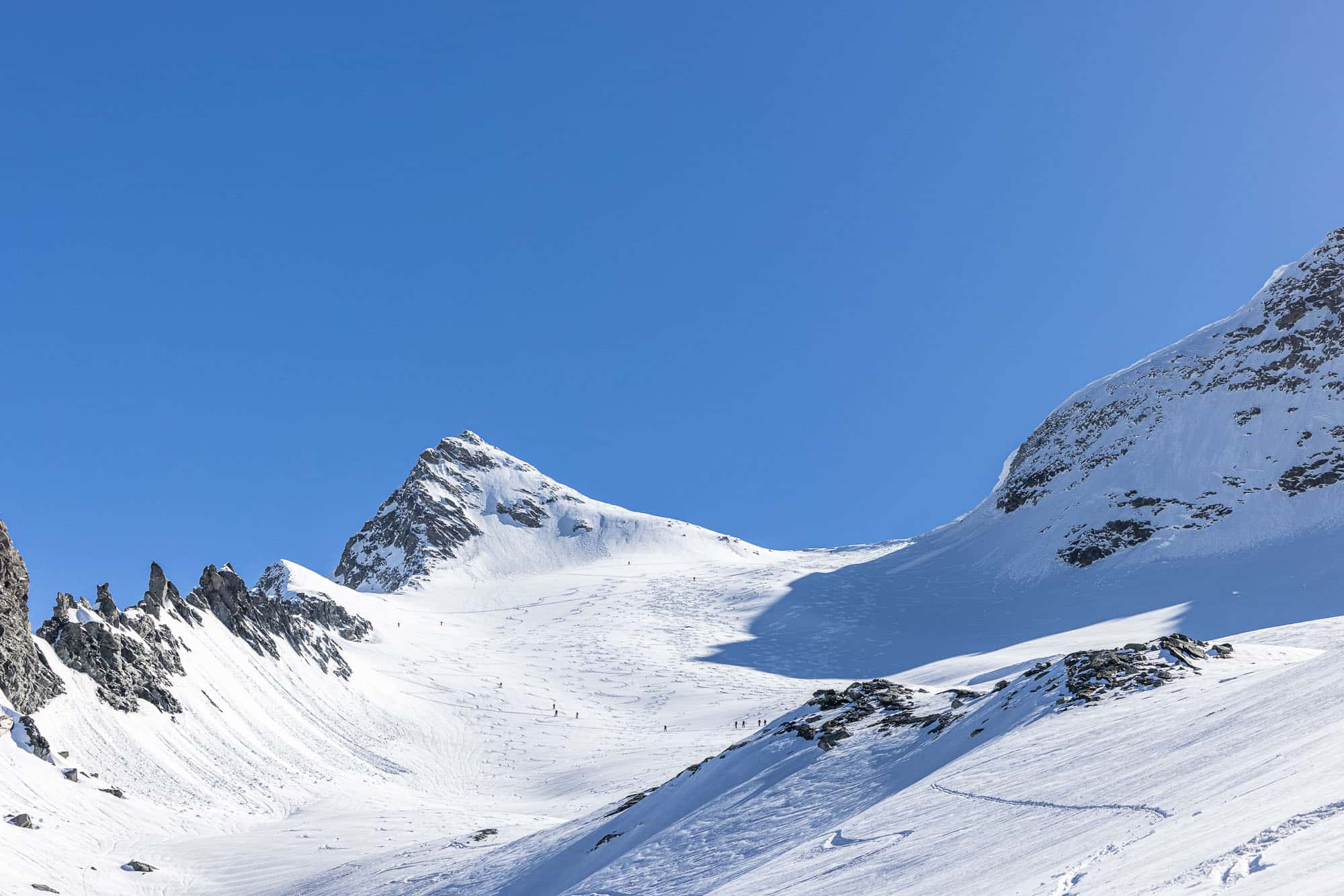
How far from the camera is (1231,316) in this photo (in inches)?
4200

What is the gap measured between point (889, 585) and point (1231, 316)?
5297cm

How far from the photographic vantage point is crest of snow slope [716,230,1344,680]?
64.5 m

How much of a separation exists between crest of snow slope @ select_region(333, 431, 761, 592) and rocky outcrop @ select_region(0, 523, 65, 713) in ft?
252

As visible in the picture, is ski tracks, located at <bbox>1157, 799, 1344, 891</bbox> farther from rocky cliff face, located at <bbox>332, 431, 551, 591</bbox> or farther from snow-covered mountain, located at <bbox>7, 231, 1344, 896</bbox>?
rocky cliff face, located at <bbox>332, 431, 551, 591</bbox>

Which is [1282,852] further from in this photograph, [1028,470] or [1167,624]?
[1028,470]

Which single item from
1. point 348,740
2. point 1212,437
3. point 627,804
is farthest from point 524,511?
point 627,804

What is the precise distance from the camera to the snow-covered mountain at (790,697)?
12.2m

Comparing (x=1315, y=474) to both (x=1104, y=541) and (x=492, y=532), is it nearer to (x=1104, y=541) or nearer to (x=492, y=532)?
(x=1104, y=541)

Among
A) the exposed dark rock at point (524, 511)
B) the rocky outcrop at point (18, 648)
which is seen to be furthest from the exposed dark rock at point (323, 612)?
the exposed dark rock at point (524, 511)

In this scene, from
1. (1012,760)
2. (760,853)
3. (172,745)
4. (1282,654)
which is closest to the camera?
(1012,760)

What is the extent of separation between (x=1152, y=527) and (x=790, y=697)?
42137mm

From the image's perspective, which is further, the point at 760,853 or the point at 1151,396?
the point at 1151,396

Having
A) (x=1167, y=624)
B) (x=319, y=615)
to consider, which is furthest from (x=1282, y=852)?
(x=319, y=615)

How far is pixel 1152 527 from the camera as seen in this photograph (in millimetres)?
81938
